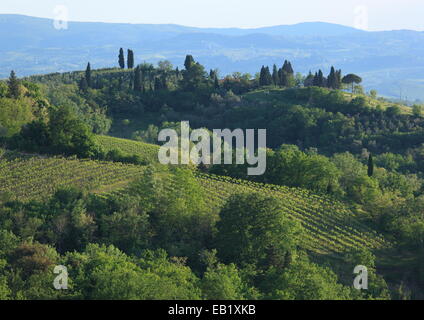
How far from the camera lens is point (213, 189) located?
1730 inches

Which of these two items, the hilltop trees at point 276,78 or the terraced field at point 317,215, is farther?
the hilltop trees at point 276,78

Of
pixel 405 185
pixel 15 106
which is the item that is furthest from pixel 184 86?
pixel 405 185

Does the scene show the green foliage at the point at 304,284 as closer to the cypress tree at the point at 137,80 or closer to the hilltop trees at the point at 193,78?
the cypress tree at the point at 137,80

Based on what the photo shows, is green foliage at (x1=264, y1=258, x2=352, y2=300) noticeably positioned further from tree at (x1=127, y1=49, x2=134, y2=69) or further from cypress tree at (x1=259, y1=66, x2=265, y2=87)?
tree at (x1=127, y1=49, x2=134, y2=69)

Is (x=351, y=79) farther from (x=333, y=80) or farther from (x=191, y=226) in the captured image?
(x=191, y=226)

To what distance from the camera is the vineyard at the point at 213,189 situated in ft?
127

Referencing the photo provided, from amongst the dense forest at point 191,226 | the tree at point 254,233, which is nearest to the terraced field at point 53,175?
the dense forest at point 191,226

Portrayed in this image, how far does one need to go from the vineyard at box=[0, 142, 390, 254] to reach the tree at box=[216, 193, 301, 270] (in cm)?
326

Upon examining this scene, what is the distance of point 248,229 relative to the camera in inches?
1332

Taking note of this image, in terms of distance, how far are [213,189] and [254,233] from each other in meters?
10.4

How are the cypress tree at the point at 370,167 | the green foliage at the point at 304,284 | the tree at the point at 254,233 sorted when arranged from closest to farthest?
the green foliage at the point at 304,284 → the tree at the point at 254,233 → the cypress tree at the point at 370,167

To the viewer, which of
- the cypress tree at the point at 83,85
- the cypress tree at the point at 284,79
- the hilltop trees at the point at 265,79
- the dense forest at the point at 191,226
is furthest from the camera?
the hilltop trees at the point at 265,79

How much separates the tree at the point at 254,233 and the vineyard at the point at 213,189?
3258mm

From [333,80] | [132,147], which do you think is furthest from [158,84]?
[132,147]
